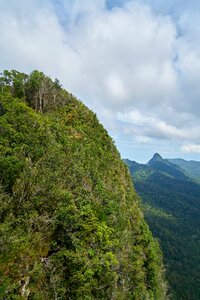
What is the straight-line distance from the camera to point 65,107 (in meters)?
48.9

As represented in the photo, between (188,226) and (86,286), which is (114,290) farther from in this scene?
(188,226)

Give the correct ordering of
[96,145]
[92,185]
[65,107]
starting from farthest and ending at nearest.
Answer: [65,107] → [96,145] → [92,185]

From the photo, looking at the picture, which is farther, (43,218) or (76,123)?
(76,123)

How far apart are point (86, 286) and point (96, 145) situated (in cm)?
2660

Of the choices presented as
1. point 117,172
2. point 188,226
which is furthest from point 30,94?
point 188,226

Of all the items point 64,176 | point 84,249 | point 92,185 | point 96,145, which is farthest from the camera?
point 96,145

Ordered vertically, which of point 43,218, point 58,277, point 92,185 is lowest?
point 58,277

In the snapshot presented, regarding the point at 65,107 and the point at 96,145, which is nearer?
the point at 96,145

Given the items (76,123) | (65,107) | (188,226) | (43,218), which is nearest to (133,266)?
(43,218)

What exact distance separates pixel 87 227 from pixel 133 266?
1367cm

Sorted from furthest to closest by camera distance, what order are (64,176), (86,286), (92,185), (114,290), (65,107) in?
(65,107)
(92,185)
(64,176)
(114,290)
(86,286)

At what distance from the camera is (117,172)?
164 ft

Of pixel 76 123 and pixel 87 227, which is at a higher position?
pixel 76 123

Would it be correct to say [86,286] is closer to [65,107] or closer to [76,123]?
[76,123]
